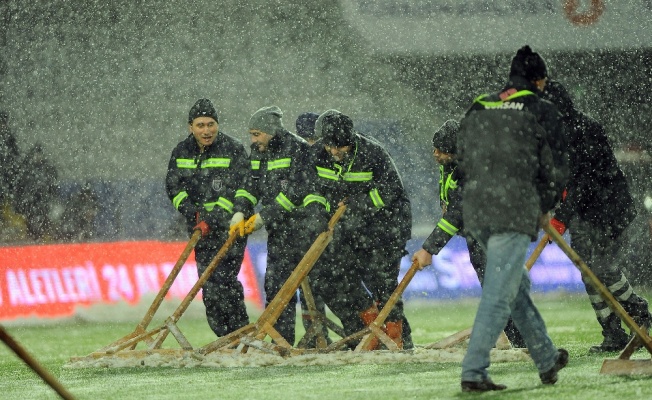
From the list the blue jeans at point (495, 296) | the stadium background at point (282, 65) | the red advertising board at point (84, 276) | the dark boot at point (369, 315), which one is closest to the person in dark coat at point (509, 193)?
the blue jeans at point (495, 296)

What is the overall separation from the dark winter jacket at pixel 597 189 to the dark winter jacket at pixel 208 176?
8.05 ft

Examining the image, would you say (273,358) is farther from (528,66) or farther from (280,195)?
(528,66)

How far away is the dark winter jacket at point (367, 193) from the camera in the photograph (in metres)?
8.86

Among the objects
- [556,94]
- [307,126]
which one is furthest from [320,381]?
[307,126]

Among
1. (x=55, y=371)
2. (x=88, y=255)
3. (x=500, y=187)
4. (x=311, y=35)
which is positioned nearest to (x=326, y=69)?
(x=311, y=35)

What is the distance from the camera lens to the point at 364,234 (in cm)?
904

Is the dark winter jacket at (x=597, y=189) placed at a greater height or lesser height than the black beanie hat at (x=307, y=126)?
lesser

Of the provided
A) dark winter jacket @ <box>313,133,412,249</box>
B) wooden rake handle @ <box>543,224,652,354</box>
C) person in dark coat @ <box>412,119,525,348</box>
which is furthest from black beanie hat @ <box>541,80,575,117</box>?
wooden rake handle @ <box>543,224,652,354</box>

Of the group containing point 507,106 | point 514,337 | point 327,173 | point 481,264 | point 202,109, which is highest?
point 507,106

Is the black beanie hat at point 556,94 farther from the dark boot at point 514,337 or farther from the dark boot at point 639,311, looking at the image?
the dark boot at point 514,337

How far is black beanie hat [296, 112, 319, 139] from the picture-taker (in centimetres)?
1009

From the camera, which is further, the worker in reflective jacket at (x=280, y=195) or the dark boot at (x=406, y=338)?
the worker in reflective jacket at (x=280, y=195)

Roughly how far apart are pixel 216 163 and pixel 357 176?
1.25 metres

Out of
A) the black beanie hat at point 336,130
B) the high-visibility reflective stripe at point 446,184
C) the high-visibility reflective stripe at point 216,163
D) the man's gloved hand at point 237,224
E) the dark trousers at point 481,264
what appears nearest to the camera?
the black beanie hat at point 336,130
